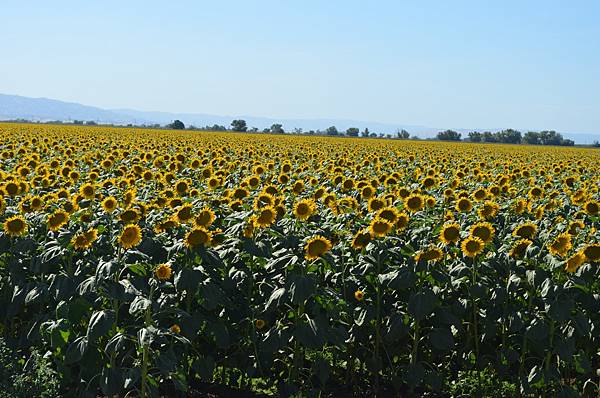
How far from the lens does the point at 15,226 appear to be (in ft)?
18.3

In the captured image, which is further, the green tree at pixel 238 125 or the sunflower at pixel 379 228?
the green tree at pixel 238 125

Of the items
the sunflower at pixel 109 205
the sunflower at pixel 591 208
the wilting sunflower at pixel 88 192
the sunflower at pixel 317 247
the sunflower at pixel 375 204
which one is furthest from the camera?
the sunflower at pixel 591 208

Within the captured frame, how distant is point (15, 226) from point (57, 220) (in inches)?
14.6

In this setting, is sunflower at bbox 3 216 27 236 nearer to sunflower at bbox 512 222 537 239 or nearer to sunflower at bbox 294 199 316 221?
sunflower at bbox 294 199 316 221

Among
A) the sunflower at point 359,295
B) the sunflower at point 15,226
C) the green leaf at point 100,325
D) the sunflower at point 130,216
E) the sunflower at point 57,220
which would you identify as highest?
the sunflower at point 130,216

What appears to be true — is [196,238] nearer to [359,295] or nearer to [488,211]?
[359,295]

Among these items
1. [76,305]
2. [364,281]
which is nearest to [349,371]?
[364,281]

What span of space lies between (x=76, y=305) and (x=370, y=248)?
2199mm

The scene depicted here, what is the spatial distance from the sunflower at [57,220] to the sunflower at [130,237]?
80 centimetres

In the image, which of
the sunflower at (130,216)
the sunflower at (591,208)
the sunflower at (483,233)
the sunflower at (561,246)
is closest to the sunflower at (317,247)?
the sunflower at (483,233)

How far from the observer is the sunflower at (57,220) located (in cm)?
548

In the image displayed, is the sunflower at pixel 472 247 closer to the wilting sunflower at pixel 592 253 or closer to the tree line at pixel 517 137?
the wilting sunflower at pixel 592 253

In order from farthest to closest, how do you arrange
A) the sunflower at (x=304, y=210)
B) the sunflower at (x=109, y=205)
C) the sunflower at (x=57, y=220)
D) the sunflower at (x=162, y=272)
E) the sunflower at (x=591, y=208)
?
1. the sunflower at (x=591, y=208)
2. the sunflower at (x=304, y=210)
3. the sunflower at (x=109, y=205)
4. the sunflower at (x=57, y=220)
5. the sunflower at (x=162, y=272)

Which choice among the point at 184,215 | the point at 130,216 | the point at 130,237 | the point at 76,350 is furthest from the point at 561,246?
the point at 76,350
